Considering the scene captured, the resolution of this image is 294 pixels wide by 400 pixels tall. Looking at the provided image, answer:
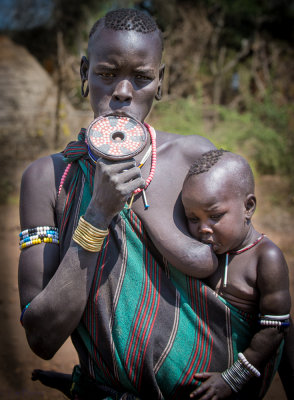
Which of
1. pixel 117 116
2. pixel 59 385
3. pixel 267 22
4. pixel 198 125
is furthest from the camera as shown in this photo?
pixel 267 22

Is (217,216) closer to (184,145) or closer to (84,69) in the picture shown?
(184,145)

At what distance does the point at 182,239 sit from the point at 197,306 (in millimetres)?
269

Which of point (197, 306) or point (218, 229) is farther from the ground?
point (218, 229)

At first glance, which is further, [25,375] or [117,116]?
[25,375]

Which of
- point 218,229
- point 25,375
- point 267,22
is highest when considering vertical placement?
point 267,22

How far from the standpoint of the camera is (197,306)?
1603 mm

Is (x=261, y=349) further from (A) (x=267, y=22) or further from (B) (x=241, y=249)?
(A) (x=267, y=22)

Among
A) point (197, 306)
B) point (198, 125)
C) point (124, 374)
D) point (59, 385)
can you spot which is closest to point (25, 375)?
point (59, 385)

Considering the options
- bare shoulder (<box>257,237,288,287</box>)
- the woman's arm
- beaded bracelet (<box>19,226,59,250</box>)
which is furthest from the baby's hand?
beaded bracelet (<box>19,226,59,250</box>)

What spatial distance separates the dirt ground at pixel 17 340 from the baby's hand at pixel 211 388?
1.67 m

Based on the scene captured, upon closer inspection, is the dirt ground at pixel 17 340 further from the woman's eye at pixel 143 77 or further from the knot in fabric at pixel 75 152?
the woman's eye at pixel 143 77

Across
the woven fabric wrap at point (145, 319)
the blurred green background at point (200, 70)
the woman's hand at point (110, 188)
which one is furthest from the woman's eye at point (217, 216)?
the blurred green background at point (200, 70)

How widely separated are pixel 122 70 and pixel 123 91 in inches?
3.4

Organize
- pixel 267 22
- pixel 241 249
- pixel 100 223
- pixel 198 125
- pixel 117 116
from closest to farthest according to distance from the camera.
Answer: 1. pixel 100 223
2. pixel 117 116
3. pixel 241 249
4. pixel 198 125
5. pixel 267 22
